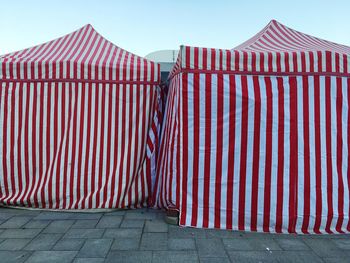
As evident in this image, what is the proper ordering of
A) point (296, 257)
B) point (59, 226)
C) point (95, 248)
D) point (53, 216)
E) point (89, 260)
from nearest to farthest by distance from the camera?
point (89, 260) → point (296, 257) → point (95, 248) → point (59, 226) → point (53, 216)

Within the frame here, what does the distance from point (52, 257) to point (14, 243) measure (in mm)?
630

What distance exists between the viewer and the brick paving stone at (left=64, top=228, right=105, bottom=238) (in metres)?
3.31

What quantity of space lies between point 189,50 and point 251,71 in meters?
0.80

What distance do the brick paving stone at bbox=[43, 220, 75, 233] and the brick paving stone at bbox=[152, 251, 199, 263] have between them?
1.32 meters

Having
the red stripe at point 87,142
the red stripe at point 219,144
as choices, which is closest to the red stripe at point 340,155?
the red stripe at point 219,144

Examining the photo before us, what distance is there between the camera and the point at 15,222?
3.76 meters

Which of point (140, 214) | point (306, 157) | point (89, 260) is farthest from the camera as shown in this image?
point (140, 214)

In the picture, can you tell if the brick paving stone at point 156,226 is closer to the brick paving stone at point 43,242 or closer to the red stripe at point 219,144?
the red stripe at point 219,144

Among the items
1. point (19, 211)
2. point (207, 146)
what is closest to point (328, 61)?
point (207, 146)

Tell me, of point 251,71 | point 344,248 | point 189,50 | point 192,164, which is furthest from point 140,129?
point 344,248

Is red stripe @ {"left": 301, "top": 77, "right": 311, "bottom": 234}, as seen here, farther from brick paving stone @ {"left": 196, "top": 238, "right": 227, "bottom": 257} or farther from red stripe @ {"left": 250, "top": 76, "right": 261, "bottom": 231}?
brick paving stone @ {"left": 196, "top": 238, "right": 227, "bottom": 257}

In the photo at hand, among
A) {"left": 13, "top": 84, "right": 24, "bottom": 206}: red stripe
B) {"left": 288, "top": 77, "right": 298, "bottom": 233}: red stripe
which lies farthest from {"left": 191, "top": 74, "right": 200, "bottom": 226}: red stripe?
{"left": 13, "top": 84, "right": 24, "bottom": 206}: red stripe

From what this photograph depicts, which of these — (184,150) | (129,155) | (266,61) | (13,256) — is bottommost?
(13,256)

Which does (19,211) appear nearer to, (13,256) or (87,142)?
(87,142)
